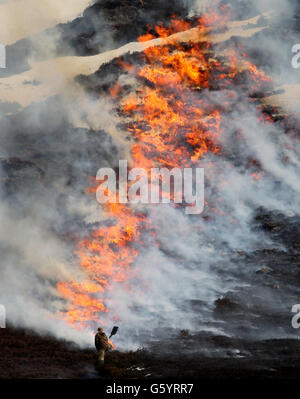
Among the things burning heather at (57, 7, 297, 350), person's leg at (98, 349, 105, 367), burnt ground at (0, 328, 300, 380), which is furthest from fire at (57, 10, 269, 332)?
person's leg at (98, 349, 105, 367)

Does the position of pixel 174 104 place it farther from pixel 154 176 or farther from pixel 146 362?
pixel 146 362

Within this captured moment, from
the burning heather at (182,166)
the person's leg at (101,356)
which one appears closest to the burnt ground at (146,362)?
the person's leg at (101,356)

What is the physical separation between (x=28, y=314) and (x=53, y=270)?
3.49 metres

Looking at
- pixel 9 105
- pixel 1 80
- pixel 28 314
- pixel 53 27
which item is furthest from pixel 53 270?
pixel 53 27

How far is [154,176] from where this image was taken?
2898 centimetres

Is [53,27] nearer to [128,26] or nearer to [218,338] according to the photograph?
[128,26]

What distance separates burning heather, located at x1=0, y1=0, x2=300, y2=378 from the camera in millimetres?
16969

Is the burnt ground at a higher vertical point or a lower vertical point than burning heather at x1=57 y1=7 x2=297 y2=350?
lower

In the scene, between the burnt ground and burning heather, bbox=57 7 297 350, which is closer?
the burnt ground

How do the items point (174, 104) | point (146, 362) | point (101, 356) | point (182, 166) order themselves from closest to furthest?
point (101, 356) → point (146, 362) → point (182, 166) → point (174, 104)

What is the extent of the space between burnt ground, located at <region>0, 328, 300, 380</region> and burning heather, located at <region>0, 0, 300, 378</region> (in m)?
0.50

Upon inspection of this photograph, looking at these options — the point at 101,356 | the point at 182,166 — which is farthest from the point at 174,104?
the point at 101,356

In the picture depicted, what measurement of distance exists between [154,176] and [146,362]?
696 inches

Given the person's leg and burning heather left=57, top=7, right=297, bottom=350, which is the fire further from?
the person's leg
